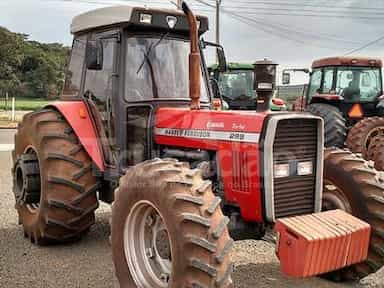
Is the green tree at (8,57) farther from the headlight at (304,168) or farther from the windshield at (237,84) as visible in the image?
the headlight at (304,168)

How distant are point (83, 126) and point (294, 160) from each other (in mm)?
2307

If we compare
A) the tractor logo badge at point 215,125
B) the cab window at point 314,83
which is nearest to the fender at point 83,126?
the tractor logo badge at point 215,125

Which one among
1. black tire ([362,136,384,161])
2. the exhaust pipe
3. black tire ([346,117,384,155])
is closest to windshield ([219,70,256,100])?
black tire ([346,117,384,155])

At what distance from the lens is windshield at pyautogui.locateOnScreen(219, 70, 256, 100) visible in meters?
14.8

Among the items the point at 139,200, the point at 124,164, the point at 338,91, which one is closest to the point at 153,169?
the point at 139,200

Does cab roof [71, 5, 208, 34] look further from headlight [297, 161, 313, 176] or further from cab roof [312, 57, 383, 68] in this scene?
cab roof [312, 57, 383, 68]

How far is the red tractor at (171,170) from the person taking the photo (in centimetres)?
369

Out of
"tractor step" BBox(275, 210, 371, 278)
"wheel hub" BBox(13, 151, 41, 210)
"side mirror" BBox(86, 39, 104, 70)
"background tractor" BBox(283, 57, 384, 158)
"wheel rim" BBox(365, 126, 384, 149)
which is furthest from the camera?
"background tractor" BBox(283, 57, 384, 158)

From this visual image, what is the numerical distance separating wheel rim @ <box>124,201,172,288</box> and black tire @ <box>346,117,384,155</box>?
7333 millimetres

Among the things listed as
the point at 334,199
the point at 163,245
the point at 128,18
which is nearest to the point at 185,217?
the point at 163,245

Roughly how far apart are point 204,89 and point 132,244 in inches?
74.2

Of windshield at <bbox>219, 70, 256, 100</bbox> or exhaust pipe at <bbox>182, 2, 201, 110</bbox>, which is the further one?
windshield at <bbox>219, 70, 256, 100</bbox>

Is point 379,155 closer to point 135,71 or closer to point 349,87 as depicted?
point 349,87

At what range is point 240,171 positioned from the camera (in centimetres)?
423
